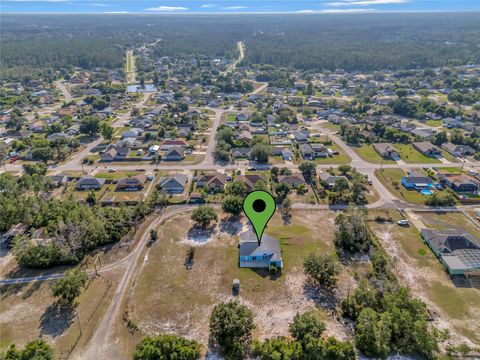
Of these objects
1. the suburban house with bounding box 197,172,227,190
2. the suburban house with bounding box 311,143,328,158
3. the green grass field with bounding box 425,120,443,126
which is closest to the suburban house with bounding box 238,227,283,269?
the suburban house with bounding box 197,172,227,190

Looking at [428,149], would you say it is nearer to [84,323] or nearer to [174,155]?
[174,155]

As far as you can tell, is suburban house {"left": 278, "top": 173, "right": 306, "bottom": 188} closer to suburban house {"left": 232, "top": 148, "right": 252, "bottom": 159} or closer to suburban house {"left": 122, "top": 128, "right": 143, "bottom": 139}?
suburban house {"left": 232, "top": 148, "right": 252, "bottom": 159}

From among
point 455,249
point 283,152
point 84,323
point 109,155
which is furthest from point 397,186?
point 109,155

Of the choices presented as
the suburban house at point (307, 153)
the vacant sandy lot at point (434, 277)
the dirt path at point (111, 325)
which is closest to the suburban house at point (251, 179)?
the suburban house at point (307, 153)

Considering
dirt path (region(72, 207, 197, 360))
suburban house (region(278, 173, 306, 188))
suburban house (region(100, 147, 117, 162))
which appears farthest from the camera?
suburban house (region(100, 147, 117, 162))

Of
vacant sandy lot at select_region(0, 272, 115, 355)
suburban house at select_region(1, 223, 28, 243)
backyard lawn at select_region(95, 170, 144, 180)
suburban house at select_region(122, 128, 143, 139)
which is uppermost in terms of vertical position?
suburban house at select_region(1, 223, 28, 243)

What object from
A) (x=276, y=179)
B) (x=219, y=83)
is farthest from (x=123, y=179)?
(x=219, y=83)

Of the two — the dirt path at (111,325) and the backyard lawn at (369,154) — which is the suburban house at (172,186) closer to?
the dirt path at (111,325)
